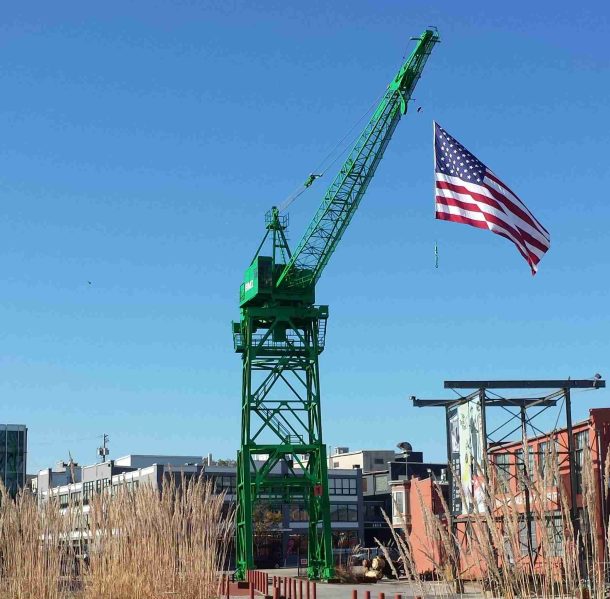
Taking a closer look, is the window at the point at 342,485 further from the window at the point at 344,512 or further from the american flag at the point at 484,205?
the american flag at the point at 484,205

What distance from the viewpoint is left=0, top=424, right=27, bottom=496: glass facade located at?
107 metres

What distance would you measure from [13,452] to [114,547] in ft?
305

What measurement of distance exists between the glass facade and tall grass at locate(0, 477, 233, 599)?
89421 millimetres

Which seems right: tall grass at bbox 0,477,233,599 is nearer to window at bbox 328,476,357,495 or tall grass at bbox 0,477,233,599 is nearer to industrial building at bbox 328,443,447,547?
industrial building at bbox 328,443,447,547

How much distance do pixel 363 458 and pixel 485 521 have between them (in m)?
119

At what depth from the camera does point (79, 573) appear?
20.7 metres

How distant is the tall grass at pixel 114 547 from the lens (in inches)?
762

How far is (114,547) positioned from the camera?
814 inches

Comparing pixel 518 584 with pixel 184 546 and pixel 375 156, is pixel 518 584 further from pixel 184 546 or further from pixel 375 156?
pixel 375 156

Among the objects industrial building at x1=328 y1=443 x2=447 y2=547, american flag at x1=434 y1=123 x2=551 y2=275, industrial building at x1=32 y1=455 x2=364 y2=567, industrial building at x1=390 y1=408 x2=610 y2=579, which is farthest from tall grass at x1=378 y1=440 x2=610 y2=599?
industrial building at x1=328 y1=443 x2=447 y2=547

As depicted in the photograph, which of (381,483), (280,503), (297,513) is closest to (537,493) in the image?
(280,503)

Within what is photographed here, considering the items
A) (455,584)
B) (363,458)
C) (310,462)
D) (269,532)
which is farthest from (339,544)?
(455,584)

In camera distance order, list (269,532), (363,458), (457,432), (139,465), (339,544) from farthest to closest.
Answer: (363,458), (139,465), (339,544), (269,532), (457,432)

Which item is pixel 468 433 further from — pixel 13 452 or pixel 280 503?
pixel 13 452
